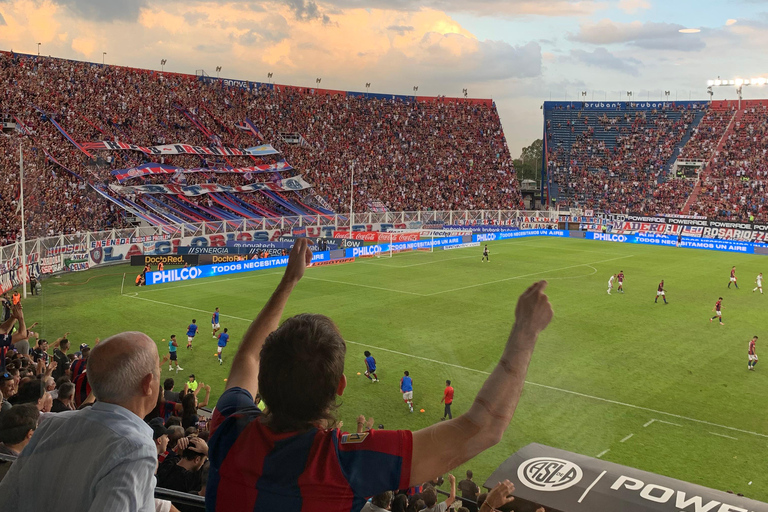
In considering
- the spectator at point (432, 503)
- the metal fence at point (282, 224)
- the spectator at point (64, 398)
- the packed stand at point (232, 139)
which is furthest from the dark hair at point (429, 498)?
the packed stand at point (232, 139)

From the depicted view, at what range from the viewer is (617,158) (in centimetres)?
7200

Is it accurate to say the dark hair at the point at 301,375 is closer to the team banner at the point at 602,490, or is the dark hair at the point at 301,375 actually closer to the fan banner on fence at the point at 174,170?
the team banner at the point at 602,490

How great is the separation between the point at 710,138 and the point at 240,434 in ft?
246

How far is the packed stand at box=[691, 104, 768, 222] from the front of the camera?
192 ft

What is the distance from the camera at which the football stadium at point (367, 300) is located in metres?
2.13

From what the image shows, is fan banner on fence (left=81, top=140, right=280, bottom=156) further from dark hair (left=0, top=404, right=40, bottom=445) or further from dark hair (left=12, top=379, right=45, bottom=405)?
dark hair (left=0, top=404, right=40, bottom=445)

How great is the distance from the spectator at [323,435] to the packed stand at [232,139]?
2789 centimetres

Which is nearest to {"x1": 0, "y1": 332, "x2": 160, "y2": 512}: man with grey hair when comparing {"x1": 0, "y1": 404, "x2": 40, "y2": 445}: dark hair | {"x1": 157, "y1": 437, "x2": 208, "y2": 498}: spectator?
{"x1": 0, "y1": 404, "x2": 40, "y2": 445}: dark hair

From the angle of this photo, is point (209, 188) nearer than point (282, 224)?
No

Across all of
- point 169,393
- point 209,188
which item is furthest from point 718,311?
point 209,188

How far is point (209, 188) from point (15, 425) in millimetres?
45148

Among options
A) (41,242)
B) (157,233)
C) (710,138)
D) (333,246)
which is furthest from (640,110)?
(41,242)

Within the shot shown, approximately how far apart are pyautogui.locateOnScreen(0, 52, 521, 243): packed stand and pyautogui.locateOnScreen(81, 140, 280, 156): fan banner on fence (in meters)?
0.41

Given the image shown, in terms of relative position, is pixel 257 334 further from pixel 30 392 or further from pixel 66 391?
pixel 66 391
